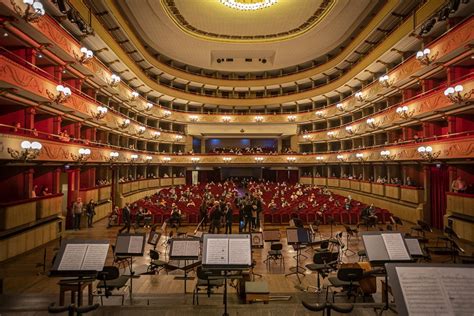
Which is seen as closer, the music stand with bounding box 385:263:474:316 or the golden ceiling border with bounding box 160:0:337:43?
the music stand with bounding box 385:263:474:316

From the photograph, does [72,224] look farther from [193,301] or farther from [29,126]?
[193,301]

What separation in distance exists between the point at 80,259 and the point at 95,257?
0.79 ft

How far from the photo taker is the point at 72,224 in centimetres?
1652

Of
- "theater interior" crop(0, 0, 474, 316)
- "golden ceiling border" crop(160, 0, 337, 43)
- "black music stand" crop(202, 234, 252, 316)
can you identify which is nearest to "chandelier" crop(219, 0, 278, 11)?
"theater interior" crop(0, 0, 474, 316)

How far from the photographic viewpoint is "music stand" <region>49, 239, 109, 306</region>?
520 centimetres

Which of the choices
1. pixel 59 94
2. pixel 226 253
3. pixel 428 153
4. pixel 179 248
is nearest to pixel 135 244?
pixel 179 248

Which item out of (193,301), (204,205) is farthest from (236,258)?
(204,205)

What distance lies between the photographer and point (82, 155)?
15.7m

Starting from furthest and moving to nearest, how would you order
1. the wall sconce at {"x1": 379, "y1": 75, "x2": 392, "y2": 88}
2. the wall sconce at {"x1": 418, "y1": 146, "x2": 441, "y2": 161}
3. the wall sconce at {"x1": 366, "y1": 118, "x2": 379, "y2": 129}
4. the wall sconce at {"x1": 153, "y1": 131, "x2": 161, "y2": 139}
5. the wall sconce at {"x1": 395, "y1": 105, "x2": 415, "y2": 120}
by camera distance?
1. the wall sconce at {"x1": 153, "y1": 131, "x2": 161, "y2": 139}
2. the wall sconce at {"x1": 366, "y1": 118, "x2": 379, "y2": 129}
3. the wall sconce at {"x1": 379, "y1": 75, "x2": 392, "y2": 88}
4. the wall sconce at {"x1": 395, "y1": 105, "x2": 415, "y2": 120}
5. the wall sconce at {"x1": 418, "y1": 146, "x2": 441, "y2": 161}

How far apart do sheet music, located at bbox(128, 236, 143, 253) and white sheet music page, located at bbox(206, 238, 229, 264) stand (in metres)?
2.95

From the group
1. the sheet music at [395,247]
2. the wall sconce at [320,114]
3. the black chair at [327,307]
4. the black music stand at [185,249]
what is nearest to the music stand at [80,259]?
the black music stand at [185,249]

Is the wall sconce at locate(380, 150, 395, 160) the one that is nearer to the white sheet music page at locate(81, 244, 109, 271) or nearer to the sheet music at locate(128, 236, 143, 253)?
the sheet music at locate(128, 236, 143, 253)

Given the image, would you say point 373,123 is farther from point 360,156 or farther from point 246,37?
point 246,37

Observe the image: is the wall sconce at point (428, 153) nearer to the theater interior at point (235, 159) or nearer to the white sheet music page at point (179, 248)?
the theater interior at point (235, 159)
